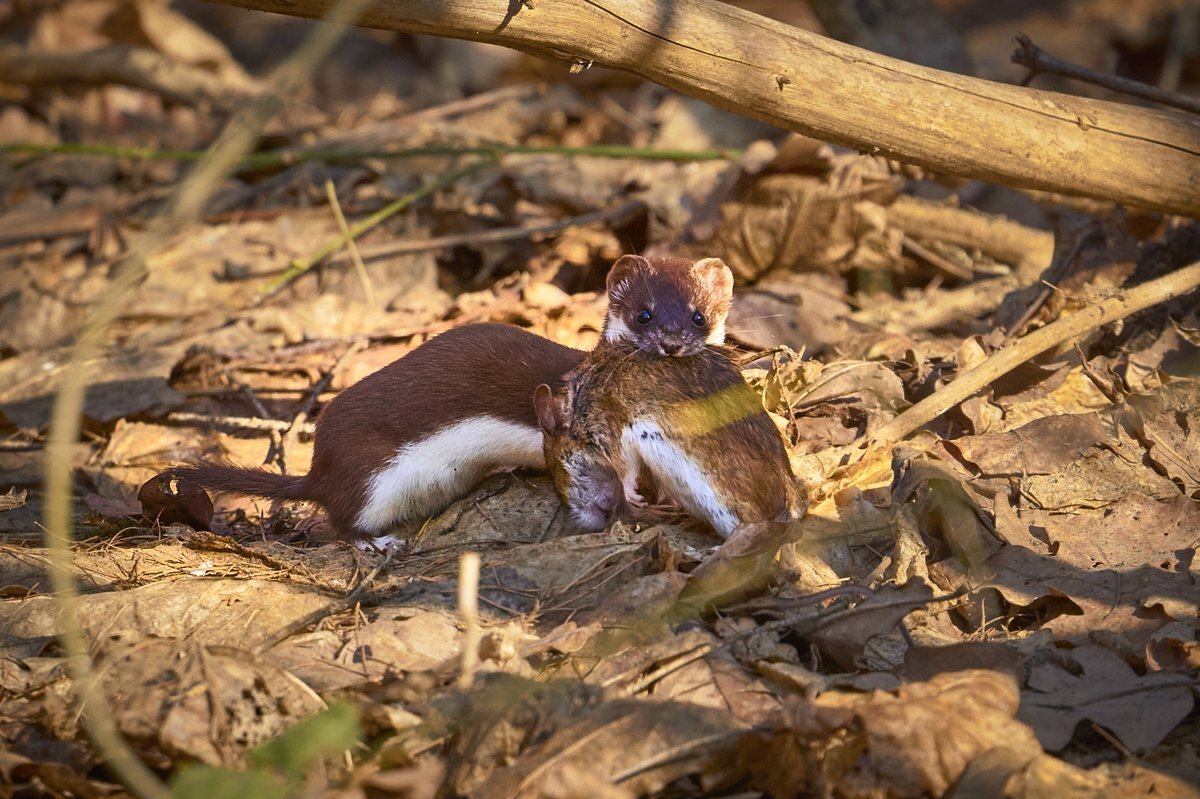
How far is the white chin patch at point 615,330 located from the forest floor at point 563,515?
68 centimetres

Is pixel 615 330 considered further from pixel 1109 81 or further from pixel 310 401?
pixel 1109 81

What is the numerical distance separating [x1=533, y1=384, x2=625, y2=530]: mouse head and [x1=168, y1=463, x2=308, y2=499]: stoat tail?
106 centimetres

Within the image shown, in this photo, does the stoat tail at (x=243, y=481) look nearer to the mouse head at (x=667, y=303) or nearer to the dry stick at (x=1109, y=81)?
the mouse head at (x=667, y=303)

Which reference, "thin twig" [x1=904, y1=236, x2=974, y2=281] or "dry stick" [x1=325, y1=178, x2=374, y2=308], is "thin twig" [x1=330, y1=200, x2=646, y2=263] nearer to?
"dry stick" [x1=325, y1=178, x2=374, y2=308]

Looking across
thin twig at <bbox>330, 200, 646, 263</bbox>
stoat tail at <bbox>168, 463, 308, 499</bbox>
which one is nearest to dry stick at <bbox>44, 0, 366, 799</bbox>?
stoat tail at <bbox>168, 463, 308, 499</bbox>

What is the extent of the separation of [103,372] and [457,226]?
2.38m

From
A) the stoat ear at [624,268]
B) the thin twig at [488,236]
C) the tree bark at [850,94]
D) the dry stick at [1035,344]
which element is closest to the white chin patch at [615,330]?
the stoat ear at [624,268]

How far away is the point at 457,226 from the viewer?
23.5 ft

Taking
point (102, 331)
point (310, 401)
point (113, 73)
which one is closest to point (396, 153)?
point (310, 401)

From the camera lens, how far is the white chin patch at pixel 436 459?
13.6 ft

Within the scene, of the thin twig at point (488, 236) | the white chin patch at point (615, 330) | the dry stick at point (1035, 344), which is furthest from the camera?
the thin twig at point (488, 236)

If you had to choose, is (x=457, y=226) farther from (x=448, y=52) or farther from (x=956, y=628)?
(x=956, y=628)

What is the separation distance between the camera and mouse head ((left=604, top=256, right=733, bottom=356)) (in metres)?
3.84

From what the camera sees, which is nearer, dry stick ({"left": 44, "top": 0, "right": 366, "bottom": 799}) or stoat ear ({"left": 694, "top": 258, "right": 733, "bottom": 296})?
dry stick ({"left": 44, "top": 0, "right": 366, "bottom": 799})
